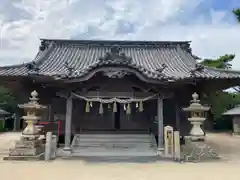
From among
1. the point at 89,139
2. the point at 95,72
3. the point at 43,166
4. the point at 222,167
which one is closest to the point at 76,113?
the point at 89,139

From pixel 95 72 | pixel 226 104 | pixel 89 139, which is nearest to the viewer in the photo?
pixel 95 72

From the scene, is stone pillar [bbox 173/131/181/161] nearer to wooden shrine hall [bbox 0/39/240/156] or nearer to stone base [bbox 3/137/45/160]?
wooden shrine hall [bbox 0/39/240/156]

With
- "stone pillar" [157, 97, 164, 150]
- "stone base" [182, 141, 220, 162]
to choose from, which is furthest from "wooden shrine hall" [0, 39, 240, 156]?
"stone base" [182, 141, 220, 162]

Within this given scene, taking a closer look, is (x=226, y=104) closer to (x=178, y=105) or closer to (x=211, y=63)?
(x=211, y=63)

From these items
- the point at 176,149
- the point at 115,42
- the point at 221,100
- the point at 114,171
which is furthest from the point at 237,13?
the point at 221,100

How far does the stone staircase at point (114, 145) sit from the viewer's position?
9578mm

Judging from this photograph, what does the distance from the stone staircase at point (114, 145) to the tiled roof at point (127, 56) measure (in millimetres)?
2959

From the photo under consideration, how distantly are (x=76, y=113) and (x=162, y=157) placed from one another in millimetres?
4507

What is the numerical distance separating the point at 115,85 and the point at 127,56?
1.40 metres

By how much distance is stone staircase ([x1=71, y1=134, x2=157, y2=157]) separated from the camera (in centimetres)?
958

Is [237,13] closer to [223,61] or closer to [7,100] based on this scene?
[223,61]

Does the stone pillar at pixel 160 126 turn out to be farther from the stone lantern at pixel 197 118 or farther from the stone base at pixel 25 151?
the stone base at pixel 25 151

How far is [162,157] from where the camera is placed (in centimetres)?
898

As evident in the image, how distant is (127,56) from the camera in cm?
1066
